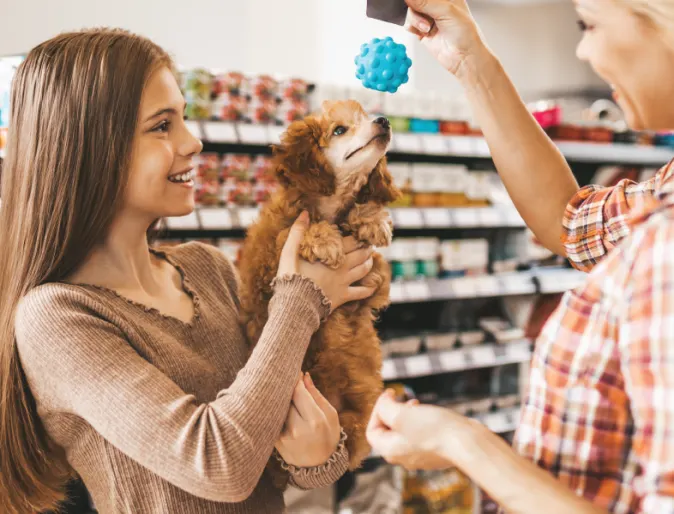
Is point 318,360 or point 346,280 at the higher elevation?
point 346,280

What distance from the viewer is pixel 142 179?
1259mm

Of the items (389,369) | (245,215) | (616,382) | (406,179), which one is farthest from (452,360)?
(616,382)

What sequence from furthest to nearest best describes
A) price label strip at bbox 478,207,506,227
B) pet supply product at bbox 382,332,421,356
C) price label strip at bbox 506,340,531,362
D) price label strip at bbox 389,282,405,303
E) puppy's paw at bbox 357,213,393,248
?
price label strip at bbox 506,340,531,362 < price label strip at bbox 478,207,506,227 < pet supply product at bbox 382,332,421,356 < price label strip at bbox 389,282,405,303 < puppy's paw at bbox 357,213,393,248

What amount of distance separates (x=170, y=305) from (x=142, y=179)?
0.97 ft

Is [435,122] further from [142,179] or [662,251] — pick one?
[662,251]

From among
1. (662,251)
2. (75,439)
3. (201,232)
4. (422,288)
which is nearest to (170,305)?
(75,439)

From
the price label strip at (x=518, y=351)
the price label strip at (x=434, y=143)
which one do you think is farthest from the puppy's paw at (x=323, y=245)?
the price label strip at (x=518, y=351)

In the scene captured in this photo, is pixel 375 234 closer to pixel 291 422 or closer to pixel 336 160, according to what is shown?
pixel 336 160

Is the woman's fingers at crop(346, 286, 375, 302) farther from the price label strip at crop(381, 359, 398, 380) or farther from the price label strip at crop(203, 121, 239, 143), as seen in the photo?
the price label strip at crop(381, 359, 398, 380)

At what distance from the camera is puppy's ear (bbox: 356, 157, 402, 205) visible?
166 cm

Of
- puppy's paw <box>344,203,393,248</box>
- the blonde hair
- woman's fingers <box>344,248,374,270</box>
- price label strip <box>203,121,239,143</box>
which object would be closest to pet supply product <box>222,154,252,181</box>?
price label strip <box>203,121,239,143</box>

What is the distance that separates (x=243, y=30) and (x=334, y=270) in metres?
3.28

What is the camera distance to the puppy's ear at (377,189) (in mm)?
1660

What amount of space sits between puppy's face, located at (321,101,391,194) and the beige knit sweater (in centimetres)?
47
